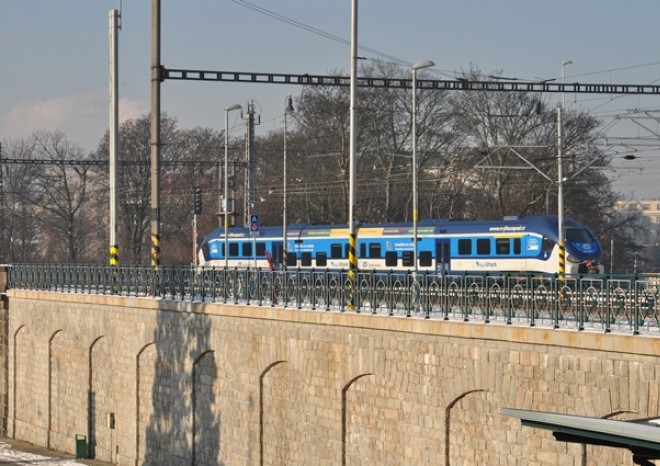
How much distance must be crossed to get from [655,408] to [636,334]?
120 cm

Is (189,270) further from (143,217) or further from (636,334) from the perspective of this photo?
(143,217)

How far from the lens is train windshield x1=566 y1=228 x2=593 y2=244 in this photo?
44.0 m

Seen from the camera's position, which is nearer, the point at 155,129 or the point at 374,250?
the point at 155,129

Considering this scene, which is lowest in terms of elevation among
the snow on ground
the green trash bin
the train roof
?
the snow on ground

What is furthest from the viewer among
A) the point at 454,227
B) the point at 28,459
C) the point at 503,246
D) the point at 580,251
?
the point at 454,227

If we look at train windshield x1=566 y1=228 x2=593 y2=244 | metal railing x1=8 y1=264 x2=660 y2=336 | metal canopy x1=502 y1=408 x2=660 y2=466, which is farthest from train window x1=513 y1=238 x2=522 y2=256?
metal canopy x1=502 y1=408 x2=660 y2=466

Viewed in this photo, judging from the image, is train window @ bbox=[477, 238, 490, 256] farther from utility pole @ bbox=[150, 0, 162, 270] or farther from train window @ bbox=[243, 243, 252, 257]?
train window @ bbox=[243, 243, 252, 257]

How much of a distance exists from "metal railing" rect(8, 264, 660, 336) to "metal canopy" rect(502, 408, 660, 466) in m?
5.59

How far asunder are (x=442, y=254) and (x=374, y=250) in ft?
10.5

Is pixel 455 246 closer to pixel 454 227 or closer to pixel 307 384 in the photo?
pixel 454 227

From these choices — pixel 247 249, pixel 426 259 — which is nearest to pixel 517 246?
pixel 426 259

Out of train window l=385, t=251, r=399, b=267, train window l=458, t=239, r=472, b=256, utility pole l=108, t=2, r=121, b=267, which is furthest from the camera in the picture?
train window l=385, t=251, r=399, b=267

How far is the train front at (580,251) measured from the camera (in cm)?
4341

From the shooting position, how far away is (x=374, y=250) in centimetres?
4762
